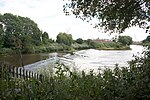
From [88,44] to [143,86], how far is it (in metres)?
73.5

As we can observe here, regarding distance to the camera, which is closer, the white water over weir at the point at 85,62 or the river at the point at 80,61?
the white water over weir at the point at 85,62

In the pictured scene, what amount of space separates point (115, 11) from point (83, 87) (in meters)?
3.03

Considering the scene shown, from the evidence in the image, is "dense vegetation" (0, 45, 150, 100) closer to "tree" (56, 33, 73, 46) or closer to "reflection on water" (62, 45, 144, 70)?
"reflection on water" (62, 45, 144, 70)

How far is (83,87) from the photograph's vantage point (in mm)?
4285

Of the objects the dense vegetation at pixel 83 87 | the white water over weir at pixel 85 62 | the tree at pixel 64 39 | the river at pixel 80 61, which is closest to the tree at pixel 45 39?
the tree at pixel 64 39

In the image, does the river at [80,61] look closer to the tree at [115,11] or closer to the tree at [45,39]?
the tree at [115,11]

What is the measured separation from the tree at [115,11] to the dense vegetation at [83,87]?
2.01 m

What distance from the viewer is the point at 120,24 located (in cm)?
730

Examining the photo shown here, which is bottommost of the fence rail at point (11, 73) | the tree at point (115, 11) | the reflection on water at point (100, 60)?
the reflection on water at point (100, 60)

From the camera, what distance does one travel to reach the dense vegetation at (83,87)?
13.3 feet

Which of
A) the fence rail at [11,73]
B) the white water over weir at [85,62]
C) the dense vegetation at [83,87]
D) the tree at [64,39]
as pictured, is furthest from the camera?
the tree at [64,39]

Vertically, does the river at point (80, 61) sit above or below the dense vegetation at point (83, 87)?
below

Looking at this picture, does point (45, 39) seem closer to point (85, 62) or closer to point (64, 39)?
point (64, 39)

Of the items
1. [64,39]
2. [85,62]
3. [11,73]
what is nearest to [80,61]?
[85,62]
